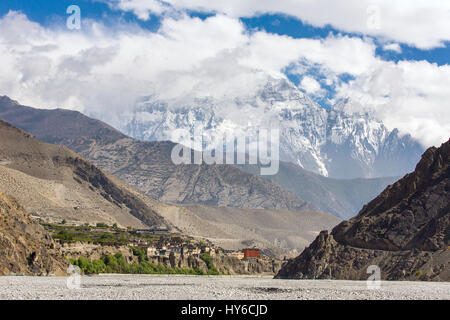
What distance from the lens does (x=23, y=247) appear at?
479 feet

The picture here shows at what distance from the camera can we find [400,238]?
547ft

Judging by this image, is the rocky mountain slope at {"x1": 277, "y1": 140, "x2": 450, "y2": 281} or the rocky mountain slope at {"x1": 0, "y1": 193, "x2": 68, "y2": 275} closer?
the rocky mountain slope at {"x1": 0, "y1": 193, "x2": 68, "y2": 275}

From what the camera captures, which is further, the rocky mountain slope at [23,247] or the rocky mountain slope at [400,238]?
the rocky mountain slope at [400,238]

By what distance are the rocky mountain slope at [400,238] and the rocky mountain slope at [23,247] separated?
5923 cm

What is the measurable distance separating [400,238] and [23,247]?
3125 inches

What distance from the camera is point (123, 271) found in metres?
196

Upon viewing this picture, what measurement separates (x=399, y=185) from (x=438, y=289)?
71811mm

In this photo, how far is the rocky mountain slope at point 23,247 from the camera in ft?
463

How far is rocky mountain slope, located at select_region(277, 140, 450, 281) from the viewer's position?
155 m

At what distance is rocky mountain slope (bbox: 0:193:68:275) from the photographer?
141 m

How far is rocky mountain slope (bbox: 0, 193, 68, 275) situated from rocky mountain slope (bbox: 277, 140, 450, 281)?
5923cm

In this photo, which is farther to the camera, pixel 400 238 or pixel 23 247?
pixel 400 238

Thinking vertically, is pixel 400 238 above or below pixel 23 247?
above
